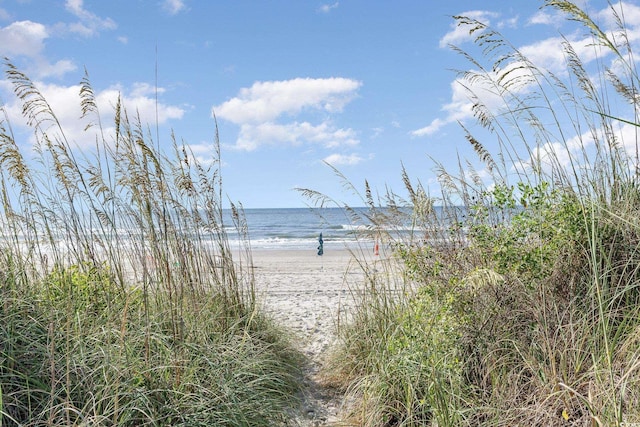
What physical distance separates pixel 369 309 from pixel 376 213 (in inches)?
33.5

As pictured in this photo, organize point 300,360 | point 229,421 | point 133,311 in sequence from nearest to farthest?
point 229,421
point 133,311
point 300,360

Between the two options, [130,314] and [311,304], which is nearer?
[130,314]

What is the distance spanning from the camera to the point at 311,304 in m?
7.31

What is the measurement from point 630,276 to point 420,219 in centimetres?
142

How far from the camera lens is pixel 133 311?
3555 mm

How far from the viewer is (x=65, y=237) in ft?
13.6

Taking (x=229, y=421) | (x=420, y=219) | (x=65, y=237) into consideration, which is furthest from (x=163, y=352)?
(x=420, y=219)

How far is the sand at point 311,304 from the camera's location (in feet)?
12.5

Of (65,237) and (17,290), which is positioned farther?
(65,237)

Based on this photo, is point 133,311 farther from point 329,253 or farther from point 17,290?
point 329,253

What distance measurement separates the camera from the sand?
3797mm

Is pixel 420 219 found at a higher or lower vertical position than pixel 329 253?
higher

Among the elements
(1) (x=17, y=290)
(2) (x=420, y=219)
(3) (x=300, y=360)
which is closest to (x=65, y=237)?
(1) (x=17, y=290)

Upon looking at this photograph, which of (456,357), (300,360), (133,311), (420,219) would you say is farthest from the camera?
(300,360)
